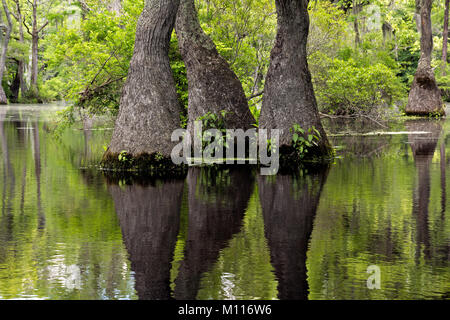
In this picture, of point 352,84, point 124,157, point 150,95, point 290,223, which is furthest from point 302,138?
point 352,84

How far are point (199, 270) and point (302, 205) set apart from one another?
4.41 meters

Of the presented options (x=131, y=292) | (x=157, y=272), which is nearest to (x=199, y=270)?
(x=157, y=272)

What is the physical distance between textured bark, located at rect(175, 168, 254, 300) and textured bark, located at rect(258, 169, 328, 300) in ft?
1.28

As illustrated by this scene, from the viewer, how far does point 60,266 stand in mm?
7504

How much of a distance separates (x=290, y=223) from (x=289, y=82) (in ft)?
26.2

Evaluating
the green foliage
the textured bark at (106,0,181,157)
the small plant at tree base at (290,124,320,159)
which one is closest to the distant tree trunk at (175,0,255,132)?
the small plant at tree base at (290,124,320,159)

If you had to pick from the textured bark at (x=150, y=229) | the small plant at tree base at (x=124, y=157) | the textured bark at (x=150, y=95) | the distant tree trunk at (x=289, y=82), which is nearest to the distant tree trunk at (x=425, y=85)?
the distant tree trunk at (x=289, y=82)

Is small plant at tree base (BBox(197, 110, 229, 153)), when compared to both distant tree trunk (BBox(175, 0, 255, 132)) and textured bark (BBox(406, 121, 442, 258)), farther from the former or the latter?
textured bark (BBox(406, 121, 442, 258))

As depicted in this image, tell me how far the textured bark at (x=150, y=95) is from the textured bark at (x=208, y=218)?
3.65 ft

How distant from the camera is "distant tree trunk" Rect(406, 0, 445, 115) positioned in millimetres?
38281

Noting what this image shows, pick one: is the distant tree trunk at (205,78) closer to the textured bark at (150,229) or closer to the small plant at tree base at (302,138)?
the small plant at tree base at (302,138)
